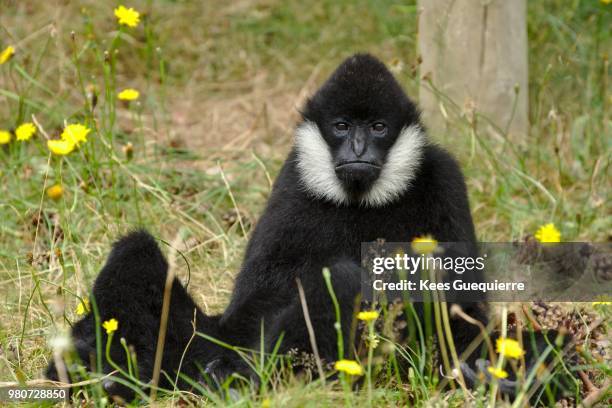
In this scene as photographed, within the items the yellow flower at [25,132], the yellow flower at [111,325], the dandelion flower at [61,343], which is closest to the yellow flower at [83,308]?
the dandelion flower at [61,343]

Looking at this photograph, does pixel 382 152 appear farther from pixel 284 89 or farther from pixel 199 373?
pixel 284 89

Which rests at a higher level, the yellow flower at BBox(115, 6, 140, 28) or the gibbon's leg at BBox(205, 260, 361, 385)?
the yellow flower at BBox(115, 6, 140, 28)

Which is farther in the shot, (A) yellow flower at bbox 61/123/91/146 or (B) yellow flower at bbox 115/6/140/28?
(B) yellow flower at bbox 115/6/140/28

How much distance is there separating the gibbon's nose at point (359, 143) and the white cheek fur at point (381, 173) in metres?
0.15

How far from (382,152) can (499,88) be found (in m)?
2.77

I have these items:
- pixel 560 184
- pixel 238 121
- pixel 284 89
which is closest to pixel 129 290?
pixel 560 184

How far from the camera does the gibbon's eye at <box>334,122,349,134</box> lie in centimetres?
464

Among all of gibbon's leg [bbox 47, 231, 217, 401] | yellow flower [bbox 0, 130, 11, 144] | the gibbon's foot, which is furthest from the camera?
yellow flower [bbox 0, 130, 11, 144]

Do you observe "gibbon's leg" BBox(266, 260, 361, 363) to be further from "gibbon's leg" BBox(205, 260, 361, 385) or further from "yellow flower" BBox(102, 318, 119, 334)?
"yellow flower" BBox(102, 318, 119, 334)

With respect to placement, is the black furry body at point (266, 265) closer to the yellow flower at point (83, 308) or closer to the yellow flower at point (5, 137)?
the yellow flower at point (83, 308)

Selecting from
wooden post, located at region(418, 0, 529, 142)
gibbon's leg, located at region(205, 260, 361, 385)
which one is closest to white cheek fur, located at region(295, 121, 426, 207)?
gibbon's leg, located at region(205, 260, 361, 385)

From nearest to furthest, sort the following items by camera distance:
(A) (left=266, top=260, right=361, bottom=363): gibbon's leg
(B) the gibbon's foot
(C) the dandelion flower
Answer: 1. (C) the dandelion flower
2. (A) (left=266, top=260, right=361, bottom=363): gibbon's leg
3. (B) the gibbon's foot

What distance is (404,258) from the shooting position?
434 cm

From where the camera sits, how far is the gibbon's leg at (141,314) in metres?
4.37
